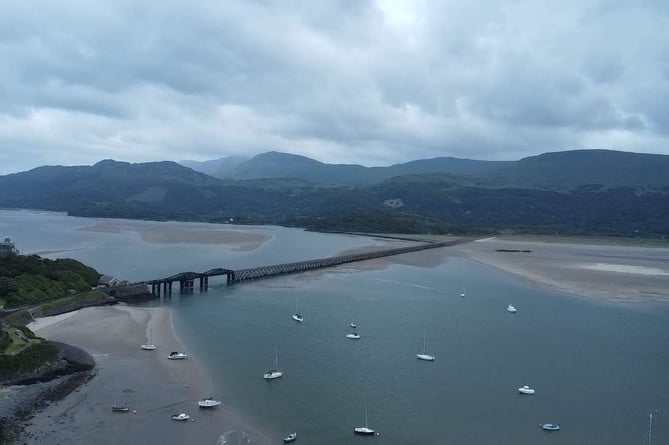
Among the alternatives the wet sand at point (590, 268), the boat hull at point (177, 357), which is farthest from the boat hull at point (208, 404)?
the wet sand at point (590, 268)

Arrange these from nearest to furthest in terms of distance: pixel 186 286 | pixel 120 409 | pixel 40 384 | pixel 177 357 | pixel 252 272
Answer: pixel 120 409, pixel 40 384, pixel 177 357, pixel 186 286, pixel 252 272

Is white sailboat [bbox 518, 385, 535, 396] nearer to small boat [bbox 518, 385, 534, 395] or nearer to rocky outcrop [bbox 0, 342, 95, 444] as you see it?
small boat [bbox 518, 385, 534, 395]

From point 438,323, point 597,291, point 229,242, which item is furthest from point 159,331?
point 229,242

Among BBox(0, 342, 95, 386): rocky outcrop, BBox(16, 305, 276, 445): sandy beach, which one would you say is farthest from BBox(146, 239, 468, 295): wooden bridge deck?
BBox(0, 342, 95, 386): rocky outcrop

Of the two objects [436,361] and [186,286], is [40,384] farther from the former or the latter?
[186,286]

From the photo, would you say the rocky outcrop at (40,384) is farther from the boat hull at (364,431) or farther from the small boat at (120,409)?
the boat hull at (364,431)

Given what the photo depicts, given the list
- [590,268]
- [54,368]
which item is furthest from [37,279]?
[590,268]
